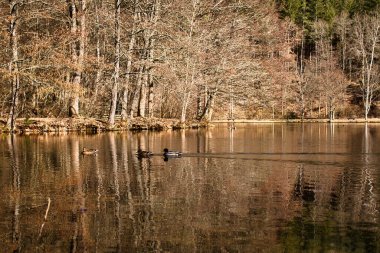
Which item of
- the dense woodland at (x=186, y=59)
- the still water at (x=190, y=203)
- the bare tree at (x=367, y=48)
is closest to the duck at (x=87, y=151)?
the still water at (x=190, y=203)

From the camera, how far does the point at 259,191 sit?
18047 millimetres

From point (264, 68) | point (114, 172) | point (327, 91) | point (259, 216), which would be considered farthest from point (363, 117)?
point (259, 216)

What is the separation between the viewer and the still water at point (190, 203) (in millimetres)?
12258

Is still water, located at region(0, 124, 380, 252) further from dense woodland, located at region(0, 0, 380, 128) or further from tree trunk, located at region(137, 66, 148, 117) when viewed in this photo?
tree trunk, located at region(137, 66, 148, 117)

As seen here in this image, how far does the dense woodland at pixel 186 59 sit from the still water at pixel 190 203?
1998 cm

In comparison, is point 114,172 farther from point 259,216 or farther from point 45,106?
point 45,106

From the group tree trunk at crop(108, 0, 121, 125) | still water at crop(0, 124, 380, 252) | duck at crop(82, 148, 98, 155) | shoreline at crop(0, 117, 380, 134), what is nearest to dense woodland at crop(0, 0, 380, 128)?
tree trunk at crop(108, 0, 121, 125)

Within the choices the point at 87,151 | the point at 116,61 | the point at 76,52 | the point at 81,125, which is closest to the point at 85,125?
the point at 81,125

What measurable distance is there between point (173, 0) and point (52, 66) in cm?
1797

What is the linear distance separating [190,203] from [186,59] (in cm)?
4066

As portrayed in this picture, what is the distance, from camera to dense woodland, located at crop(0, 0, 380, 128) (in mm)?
46375

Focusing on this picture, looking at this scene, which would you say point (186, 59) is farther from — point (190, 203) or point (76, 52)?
point (190, 203)

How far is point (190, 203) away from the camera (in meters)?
16.2

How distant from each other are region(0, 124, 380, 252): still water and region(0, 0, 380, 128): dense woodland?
65.6 feet
